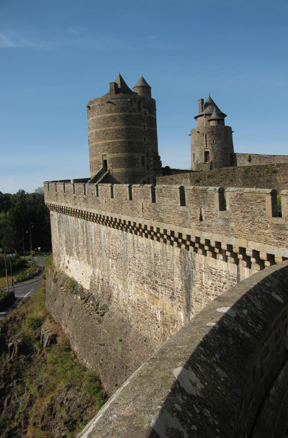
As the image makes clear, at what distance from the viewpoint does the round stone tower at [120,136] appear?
689 inches

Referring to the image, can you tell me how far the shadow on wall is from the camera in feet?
5.88

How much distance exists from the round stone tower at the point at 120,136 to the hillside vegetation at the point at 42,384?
905cm

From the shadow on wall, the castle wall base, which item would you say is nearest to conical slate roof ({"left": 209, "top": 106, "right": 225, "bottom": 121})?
the castle wall base

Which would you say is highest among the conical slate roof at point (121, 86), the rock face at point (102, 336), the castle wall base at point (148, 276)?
the conical slate roof at point (121, 86)

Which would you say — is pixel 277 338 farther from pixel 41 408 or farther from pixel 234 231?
pixel 41 408

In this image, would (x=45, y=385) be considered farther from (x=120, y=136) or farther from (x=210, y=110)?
(x=210, y=110)

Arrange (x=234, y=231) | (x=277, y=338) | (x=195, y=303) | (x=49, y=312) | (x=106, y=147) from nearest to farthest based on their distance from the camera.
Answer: (x=277, y=338)
(x=234, y=231)
(x=195, y=303)
(x=106, y=147)
(x=49, y=312)

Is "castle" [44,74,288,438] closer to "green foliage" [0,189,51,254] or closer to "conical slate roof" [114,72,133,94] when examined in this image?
"conical slate roof" [114,72,133,94]

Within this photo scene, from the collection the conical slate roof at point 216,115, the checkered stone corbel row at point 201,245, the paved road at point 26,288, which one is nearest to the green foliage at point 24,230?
the paved road at point 26,288

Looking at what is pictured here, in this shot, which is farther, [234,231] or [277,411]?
[234,231]

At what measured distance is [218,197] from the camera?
284 inches

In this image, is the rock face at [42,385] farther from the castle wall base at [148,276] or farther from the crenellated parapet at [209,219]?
the crenellated parapet at [209,219]

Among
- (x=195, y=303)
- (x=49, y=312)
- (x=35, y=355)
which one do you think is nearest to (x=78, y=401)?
(x=35, y=355)

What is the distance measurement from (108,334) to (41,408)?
468cm
